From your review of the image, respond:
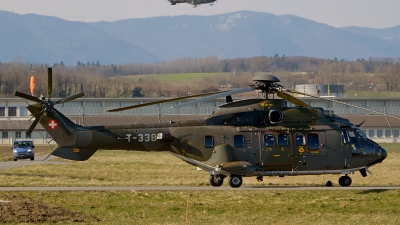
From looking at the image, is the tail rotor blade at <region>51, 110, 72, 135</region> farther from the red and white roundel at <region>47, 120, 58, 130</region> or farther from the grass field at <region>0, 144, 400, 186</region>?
the grass field at <region>0, 144, 400, 186</region>

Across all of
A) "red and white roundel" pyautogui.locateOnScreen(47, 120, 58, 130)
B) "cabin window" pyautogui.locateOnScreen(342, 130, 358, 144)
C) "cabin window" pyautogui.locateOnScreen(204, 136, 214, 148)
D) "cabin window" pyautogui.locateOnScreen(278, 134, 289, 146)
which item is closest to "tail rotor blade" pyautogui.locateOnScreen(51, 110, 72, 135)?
"red and white roundel" pyautogui.locateOnScreen(47, 120, 58, 130)

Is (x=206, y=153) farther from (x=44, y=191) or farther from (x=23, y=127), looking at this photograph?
(x=23, y=127)

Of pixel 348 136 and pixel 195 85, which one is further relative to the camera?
pixel 195 85

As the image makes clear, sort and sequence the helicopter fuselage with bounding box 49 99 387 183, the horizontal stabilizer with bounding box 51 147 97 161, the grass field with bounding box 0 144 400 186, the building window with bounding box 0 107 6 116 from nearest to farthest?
the horizontal stabilizer with bounding box 51 147 97 161 → the helicopter fuselage with bounding box 49 99 387 183 → the grass field with bounding box 0 144 400 186 → the building window with bounding box 0 107 6 116

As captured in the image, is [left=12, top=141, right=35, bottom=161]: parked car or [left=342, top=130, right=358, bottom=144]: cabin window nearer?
[left=342, top=130, right=358, bottom=144]: cabin window

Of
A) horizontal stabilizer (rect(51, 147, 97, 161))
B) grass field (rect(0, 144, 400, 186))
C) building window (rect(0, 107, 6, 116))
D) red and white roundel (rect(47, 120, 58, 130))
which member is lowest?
grass field (rect(0, 144, 400, 186))

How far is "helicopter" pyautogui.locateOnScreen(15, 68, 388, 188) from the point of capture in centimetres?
2881

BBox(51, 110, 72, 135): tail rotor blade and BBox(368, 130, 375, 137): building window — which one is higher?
BBox(51, 110, 72, 135): tail rotor blade

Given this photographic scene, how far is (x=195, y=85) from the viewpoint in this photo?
184875 mm

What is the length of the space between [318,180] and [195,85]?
151678mm

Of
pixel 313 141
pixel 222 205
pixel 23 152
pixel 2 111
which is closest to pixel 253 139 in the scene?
pixel 313 141

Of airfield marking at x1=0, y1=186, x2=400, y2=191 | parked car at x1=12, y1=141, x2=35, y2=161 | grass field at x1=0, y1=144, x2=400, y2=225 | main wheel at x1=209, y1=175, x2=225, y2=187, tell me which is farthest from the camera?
parked car at x1=12, y1=141, x2=35, y2=161

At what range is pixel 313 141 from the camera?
96.2ft

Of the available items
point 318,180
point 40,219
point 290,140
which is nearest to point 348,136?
point 290,140
